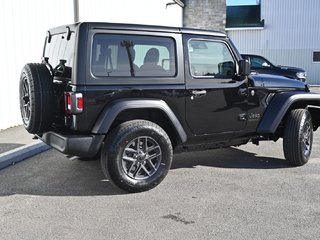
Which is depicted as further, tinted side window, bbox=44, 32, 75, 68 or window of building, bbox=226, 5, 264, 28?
window of building, bbox=226, 5, 264, 28

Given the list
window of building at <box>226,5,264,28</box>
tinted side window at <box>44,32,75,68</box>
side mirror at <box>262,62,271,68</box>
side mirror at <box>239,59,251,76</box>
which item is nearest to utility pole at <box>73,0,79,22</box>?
tinted side window at <box>44,32,75,68</box>

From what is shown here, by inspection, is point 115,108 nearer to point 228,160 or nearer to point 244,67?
point 244,67

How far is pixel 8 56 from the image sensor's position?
7676mm

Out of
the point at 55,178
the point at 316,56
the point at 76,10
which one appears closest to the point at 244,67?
the point at 55,178

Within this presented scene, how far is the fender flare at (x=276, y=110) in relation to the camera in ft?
17.0

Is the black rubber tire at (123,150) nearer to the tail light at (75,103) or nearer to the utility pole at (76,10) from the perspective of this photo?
the tail light at (75,103)

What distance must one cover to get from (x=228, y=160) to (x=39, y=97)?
3.07 meters

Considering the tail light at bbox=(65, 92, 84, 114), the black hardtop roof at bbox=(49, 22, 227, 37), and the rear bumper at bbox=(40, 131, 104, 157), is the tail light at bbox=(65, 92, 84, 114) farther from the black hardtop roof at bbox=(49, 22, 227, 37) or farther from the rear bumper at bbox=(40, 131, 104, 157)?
the black hardtop roof at bbox=(49, 22, 227, 37)

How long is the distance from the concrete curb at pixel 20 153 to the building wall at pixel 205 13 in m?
20.4

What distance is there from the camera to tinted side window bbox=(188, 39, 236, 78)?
183 inches

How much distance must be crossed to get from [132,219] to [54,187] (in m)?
1.37

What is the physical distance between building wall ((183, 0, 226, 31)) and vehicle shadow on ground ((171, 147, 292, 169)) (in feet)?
65.5

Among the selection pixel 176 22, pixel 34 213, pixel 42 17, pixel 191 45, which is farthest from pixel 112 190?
pixel 176 22

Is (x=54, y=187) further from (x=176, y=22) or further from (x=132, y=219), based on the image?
(x=176, y=22)
